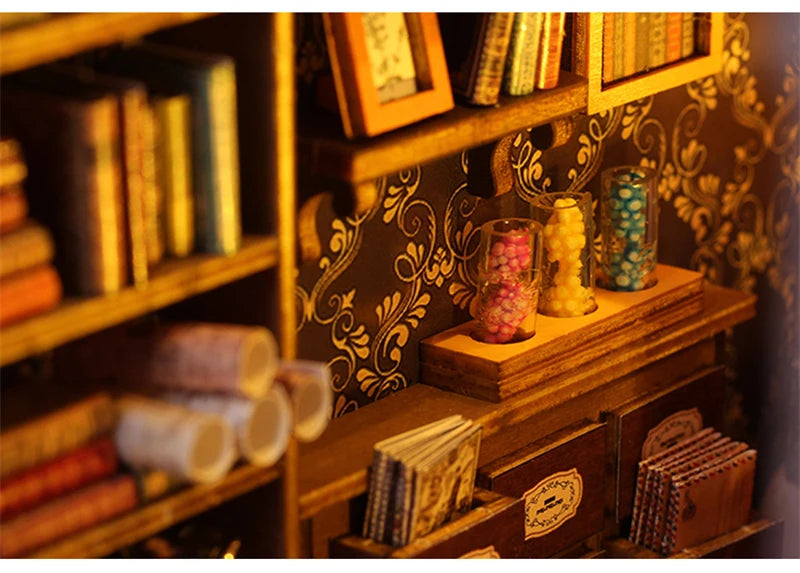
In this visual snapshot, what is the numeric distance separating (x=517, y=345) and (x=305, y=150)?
2.02 ft

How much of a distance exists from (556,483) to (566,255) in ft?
1.31

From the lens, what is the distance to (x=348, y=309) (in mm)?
2492

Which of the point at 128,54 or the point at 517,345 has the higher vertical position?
the point at 128,54

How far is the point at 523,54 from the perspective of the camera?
2.28 meters

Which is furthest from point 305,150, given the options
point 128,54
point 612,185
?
point 612,185

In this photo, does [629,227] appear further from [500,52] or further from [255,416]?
[255,416]

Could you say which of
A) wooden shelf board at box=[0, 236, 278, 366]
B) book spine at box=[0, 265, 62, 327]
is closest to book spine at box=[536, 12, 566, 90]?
wooden shelf board at box=[0, 236, 278, 366]

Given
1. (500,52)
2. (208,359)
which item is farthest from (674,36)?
(208,359)

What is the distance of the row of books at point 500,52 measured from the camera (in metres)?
2.22

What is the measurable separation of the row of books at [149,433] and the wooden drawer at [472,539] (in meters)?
0.39

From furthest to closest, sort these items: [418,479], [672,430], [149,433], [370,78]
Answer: [672,430] → [418,479] → [370,78] → [149,433]

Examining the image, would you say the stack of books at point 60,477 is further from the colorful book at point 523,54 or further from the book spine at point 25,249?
the colorful book at point 523,54

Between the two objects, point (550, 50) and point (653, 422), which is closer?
point (550, 50)
